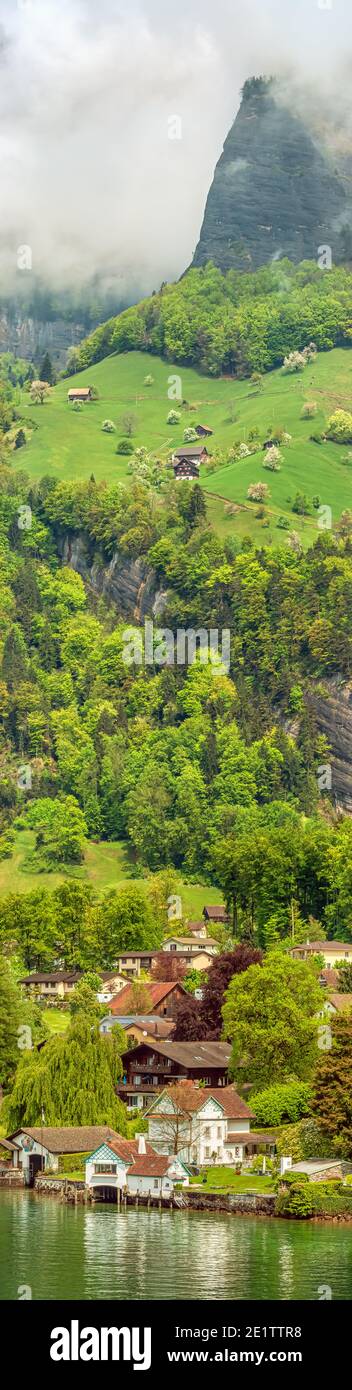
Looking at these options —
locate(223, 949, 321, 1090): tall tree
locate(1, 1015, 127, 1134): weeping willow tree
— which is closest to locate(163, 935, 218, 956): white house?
locate(223, 949, 321, 1090): tall tree

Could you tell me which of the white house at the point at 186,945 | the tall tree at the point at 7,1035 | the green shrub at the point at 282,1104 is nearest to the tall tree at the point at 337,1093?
the green shrub at the point at 282,1104

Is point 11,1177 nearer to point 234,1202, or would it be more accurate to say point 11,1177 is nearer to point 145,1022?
point 234,1202

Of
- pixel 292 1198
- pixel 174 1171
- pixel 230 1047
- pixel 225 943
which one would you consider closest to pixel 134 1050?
pixel 230 1047

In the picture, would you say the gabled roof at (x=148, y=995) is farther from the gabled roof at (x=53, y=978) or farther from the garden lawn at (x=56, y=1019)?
the gabled roof at (x=53, y=978)

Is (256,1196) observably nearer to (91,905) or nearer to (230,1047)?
(230,1047)

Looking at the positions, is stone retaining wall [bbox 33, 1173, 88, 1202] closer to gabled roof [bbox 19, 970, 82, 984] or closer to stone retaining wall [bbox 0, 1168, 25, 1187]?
stone retaining wall [bbox 0, 1168, 25, 1187]
